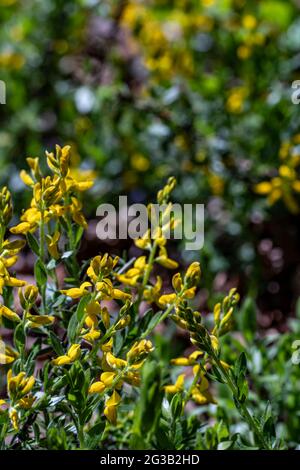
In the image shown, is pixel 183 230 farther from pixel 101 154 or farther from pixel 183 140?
pixel 101 154

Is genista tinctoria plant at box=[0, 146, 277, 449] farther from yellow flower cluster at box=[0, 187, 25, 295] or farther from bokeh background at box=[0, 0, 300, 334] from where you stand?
bokeh background at box=[0, 0, 300, 334]

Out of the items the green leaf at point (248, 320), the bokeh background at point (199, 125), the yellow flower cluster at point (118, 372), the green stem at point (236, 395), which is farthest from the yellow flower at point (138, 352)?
the bokeh background at point (199, 125)

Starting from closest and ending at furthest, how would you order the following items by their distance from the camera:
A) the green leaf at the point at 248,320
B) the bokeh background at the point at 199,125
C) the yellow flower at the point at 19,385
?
1. the yellow flower at the point at 19,385
2. the green leaf at the point at 248,320
3. the bokeh background at the point at 199,125

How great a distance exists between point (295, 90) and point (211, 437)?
1366mm

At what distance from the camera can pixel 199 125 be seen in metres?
2.62

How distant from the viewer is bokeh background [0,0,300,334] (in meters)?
2.48

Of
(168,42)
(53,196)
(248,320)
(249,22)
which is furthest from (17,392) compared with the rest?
(168,42)

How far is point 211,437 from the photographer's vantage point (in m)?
1.43

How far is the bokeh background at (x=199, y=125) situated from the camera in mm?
2484

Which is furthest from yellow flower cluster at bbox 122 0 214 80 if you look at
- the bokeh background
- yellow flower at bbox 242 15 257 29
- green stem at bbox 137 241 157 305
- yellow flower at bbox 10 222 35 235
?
yellow flower at bbox 10 222 35 235

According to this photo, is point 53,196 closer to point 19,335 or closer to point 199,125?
point 19,335

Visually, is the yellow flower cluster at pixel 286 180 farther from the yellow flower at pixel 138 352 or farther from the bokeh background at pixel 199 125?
the yellow flower at pixel 138 352
